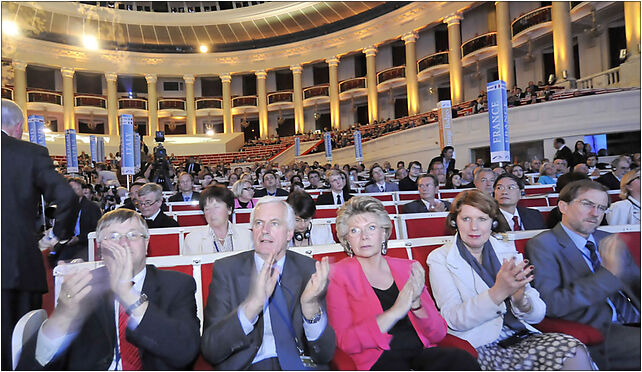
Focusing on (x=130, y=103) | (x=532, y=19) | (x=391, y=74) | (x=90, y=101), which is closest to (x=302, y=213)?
(x=532, y=19)

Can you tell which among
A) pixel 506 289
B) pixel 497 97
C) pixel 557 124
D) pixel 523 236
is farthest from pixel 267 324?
pixel 557 124

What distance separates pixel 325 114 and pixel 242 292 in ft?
84.6

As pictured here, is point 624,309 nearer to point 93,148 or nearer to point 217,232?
point 217,232

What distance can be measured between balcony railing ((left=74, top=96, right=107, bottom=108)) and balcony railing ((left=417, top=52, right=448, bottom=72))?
16877 mm

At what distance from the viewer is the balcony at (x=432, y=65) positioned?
805 inches

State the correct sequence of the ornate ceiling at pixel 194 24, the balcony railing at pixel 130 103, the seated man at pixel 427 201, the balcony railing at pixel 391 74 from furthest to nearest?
the balcony railing at pixel 130 103
the balcony railing at pixel 391 74
the ornate ceiling at pixel 194 24
the seated man at pixel 427 201

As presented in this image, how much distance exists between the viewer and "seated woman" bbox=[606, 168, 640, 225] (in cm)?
307

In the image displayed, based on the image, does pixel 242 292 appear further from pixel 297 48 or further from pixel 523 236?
pixel 297 48

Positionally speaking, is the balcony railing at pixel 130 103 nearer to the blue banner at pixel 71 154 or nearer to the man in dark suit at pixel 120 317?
the blue banner at pixel 71 154

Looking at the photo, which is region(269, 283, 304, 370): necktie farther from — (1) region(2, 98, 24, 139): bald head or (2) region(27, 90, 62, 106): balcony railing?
(2) region(27, 90, 62, 106): balcony railing

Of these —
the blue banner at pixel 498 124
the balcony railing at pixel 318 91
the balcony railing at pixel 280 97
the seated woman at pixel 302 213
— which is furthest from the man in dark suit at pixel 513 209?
the balcony railing at pixel 280 97

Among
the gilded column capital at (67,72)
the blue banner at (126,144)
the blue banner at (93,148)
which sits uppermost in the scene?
the gilded column capital at (67,72)

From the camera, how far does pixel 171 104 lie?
26797 mm

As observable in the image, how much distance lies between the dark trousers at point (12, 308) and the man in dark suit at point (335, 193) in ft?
11.9
